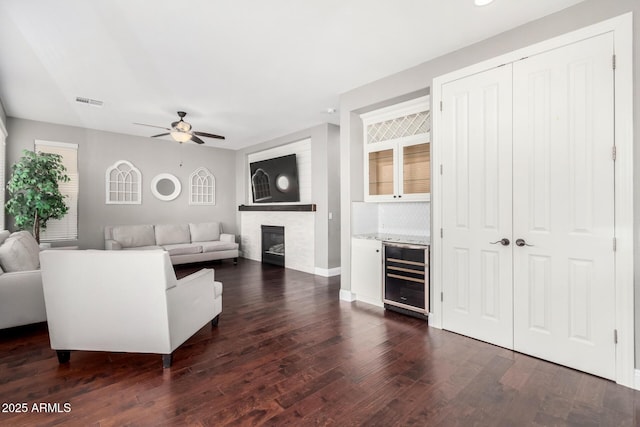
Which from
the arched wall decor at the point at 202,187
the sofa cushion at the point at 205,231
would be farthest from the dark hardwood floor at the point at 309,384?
the arched wall decor at the point at 202,187

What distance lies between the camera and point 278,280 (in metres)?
5.39

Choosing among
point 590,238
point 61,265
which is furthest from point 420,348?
point 61,265

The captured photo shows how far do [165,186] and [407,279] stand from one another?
592 centimetres

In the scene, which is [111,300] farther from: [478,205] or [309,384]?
[478,205]

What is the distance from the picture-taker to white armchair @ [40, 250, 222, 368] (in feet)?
7.52

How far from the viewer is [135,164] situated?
6.63 meters

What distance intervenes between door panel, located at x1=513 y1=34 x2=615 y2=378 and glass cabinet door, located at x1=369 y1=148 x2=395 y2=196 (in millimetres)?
1551

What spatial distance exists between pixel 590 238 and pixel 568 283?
15.2 inches

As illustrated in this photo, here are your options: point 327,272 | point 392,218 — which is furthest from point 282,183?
point 392,218

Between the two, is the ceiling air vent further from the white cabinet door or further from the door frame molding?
the door frame molding

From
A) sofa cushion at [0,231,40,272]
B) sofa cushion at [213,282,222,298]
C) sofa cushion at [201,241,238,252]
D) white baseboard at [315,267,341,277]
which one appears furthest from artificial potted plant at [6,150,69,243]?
white baseboard at [315,267,341,277]

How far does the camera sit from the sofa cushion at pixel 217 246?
21.7 feet

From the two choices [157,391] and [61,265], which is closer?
[157,391]

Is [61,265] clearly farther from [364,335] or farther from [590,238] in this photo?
[590,238]
